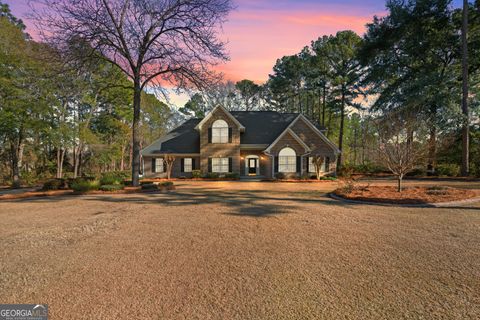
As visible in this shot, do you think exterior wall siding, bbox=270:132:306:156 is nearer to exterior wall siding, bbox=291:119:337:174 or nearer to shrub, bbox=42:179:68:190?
exterior wall siding, bbox=291:119:337:174

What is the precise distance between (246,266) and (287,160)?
18138mm

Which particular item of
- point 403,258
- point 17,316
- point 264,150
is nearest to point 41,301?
point 17,316

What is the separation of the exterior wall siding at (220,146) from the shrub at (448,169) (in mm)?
19189

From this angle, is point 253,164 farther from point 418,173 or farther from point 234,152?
point 418,173

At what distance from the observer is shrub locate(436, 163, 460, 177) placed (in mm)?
19344

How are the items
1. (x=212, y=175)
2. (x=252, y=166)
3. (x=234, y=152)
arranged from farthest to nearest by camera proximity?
1. (x=252, y=166)
2. (x=234, y=152)
3. (x=212, y=175)

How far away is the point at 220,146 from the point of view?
2219cm

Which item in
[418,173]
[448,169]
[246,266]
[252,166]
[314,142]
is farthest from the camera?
[252,166]

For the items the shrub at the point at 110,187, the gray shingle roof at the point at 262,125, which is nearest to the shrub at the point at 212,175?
the gray shingle roof at the point at 262,125

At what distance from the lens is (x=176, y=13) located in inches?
532

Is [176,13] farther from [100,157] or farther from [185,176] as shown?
[100,157]

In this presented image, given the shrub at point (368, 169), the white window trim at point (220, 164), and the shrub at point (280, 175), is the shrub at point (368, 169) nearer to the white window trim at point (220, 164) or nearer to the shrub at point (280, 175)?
the shrub at point (280, 175)

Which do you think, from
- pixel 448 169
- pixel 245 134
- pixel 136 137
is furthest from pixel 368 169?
pixel 136 137

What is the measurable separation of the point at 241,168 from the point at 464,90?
20.5 metres
